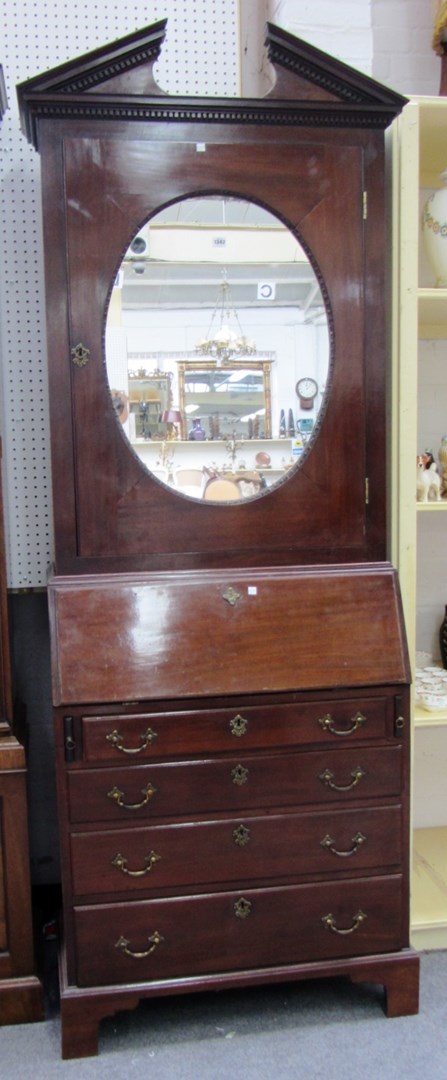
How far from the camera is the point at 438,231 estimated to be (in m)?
2.10

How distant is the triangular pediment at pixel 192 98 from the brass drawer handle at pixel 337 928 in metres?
1.87

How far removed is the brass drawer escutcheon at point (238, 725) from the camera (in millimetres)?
1770

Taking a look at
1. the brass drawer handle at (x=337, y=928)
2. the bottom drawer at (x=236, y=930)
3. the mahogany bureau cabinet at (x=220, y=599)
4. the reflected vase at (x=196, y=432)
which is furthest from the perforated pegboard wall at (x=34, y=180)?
the brass drawer handle at (x=337, y=928)

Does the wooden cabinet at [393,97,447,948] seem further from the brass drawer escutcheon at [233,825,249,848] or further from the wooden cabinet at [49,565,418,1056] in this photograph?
the brass drawer escutcheon at [233,825,249,848]

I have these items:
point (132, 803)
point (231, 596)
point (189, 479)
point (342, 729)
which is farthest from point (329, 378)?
point (132, 803)

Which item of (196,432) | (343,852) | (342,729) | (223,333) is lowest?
(343,852)

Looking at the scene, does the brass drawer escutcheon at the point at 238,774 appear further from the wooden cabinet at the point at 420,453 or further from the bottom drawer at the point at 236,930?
the wooden cabinet at the point at 420,453

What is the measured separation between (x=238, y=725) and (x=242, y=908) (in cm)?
44

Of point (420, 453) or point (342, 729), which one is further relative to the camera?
point (420, 453)

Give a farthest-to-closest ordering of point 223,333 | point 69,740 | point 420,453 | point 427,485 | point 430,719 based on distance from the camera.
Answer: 1. point 420,453
2. point 427,485
3. point 430,719
4. point 223,333
5. point 69,740

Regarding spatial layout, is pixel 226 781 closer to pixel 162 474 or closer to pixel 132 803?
pixel 132 803

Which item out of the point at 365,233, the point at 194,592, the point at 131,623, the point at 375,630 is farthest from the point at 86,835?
the point at 365,233

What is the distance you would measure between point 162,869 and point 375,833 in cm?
51

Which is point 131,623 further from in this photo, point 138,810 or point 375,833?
point 375,833
